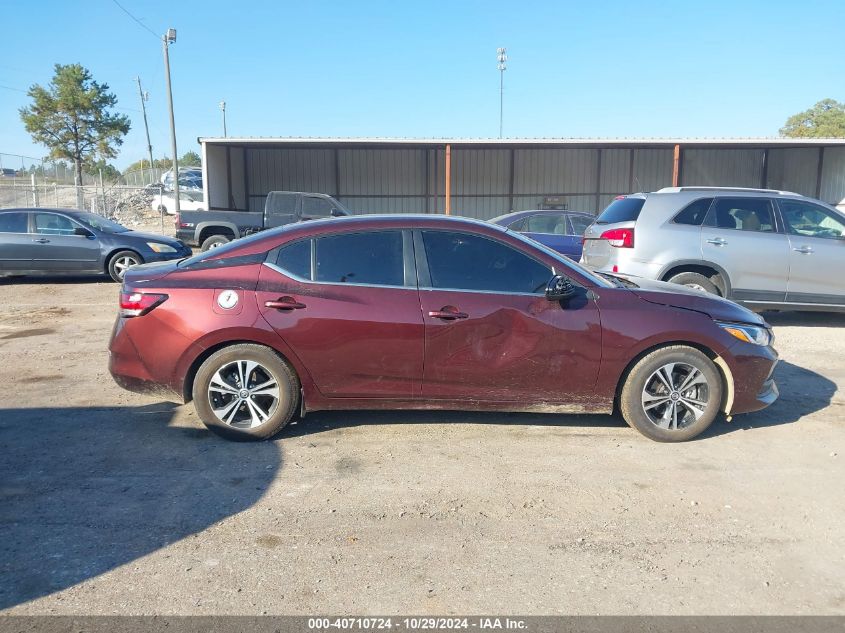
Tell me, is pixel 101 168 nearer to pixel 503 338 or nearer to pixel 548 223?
pixel 548 223

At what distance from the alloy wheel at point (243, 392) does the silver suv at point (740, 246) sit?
540 cm

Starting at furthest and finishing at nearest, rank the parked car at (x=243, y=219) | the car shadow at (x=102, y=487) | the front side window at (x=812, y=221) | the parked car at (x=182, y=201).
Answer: the parked car at (x=182, y=201) < the parked car at (x=243, y=219) < the front side window at (x=812, y=221) < the car shadow at (x=102, y=487)

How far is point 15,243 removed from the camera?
42.0ft

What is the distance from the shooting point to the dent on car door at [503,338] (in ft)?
15.6

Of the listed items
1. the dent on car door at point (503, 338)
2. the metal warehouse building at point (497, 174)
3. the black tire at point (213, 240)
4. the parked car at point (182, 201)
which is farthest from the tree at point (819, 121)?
the dent on car door at point (503, 338)

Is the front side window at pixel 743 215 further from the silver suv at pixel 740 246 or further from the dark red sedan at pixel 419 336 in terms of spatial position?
the dark red sedan at pixel 419 336

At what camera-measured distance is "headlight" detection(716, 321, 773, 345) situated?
490cm

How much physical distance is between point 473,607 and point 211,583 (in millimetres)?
1207

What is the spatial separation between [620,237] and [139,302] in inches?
237

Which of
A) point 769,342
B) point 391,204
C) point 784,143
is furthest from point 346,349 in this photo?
point 391,204

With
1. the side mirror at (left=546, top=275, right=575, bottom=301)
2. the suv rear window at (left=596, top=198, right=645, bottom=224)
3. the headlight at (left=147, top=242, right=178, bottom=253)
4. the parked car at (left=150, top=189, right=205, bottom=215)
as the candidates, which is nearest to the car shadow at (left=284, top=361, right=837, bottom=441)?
the side mirror at (left=546, top=275, right=575, bottom=301)

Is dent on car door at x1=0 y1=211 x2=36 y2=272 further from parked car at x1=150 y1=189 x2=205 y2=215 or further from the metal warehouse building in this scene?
parked car at x1=150 y1=189 x2=205 y2=215

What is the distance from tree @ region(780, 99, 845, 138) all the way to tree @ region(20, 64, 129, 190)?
5544cm

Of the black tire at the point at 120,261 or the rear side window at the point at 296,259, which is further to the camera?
the black tire at the point at 120,261
